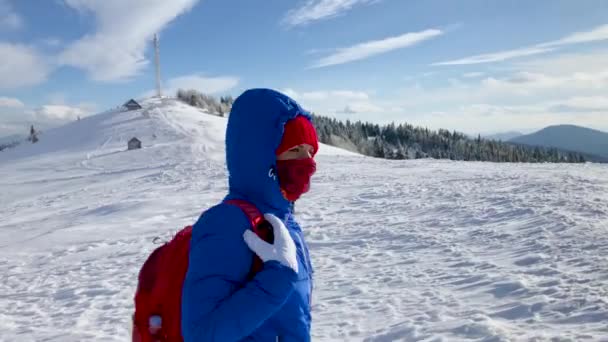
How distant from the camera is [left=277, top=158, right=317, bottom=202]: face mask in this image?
2.09 metres

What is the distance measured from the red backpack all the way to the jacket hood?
0.10 m

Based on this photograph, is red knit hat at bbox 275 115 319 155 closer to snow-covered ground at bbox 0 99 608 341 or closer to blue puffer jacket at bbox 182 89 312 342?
blue puffer jacket at bbox 182 89 312 342

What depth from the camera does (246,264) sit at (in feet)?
5.80

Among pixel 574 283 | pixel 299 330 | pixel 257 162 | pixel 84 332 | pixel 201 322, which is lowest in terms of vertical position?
pixel 84 332

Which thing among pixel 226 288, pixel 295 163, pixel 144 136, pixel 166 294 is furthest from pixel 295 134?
pixel 144 136

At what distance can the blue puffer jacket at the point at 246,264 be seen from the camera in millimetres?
1705

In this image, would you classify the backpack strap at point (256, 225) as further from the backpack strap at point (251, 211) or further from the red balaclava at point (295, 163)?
the red balaclava at point (295, 163)

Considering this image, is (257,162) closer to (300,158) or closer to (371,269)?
(300,158)

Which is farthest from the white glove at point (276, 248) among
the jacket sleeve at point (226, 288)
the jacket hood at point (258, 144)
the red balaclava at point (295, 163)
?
the red balaclava at point (295, 163)

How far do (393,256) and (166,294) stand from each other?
641 cm

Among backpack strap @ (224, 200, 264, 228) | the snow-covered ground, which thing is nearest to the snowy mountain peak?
the snow-covered ground

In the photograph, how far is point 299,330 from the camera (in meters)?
1.94

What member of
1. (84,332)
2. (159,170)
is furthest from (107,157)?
(84,332)

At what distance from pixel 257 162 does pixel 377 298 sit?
452 cm
